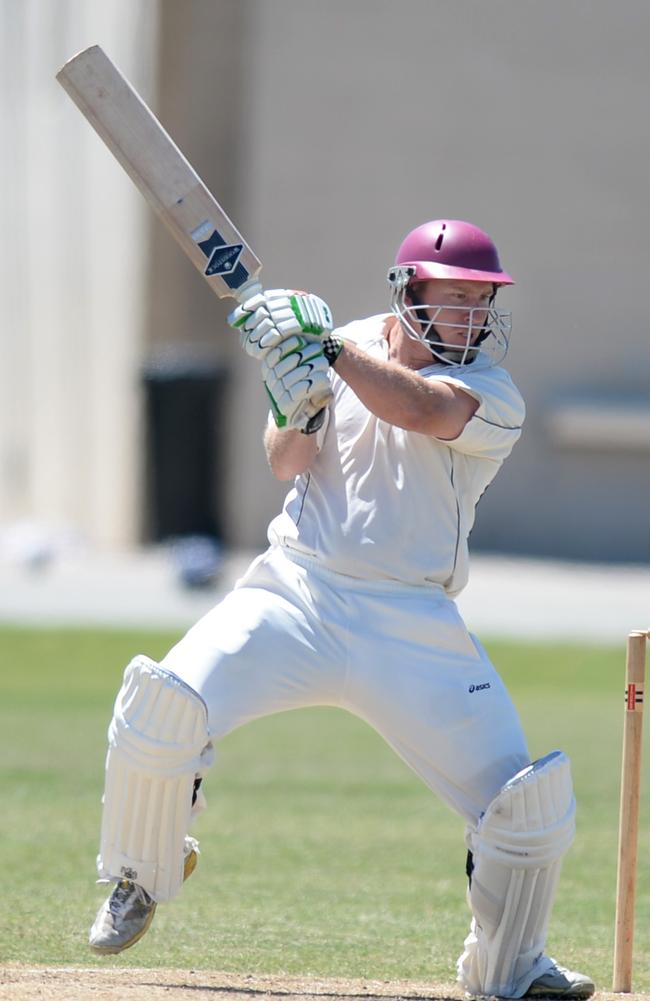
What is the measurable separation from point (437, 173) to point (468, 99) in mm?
797

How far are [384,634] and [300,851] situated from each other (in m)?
2.76

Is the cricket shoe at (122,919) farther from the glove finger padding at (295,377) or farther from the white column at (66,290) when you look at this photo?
the white column at (66,290)

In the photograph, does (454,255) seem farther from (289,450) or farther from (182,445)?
(182,445)

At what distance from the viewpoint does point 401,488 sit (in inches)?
174

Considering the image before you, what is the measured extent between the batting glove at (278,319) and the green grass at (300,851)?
172cm

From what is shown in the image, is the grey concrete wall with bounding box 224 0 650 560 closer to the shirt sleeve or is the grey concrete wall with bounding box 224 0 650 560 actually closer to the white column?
the white column

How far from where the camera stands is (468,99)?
59.1ft

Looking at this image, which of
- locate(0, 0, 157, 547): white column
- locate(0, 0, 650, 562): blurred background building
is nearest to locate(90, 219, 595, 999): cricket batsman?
locate(0, 0, 650, 562): blurred background building

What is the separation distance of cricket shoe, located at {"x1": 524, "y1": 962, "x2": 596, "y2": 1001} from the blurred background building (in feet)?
44.3

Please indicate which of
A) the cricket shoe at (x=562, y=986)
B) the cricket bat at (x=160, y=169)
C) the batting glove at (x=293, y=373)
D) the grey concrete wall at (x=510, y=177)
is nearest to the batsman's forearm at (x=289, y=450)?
the batting glove at (x=293, y=373)

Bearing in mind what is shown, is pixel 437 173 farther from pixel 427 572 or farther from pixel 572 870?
pixel 427 572

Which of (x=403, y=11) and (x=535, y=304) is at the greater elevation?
(x=403, y=11)

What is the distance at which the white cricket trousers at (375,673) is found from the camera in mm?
4344

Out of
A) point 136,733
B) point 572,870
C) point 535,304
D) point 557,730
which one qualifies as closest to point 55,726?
point 557,730
